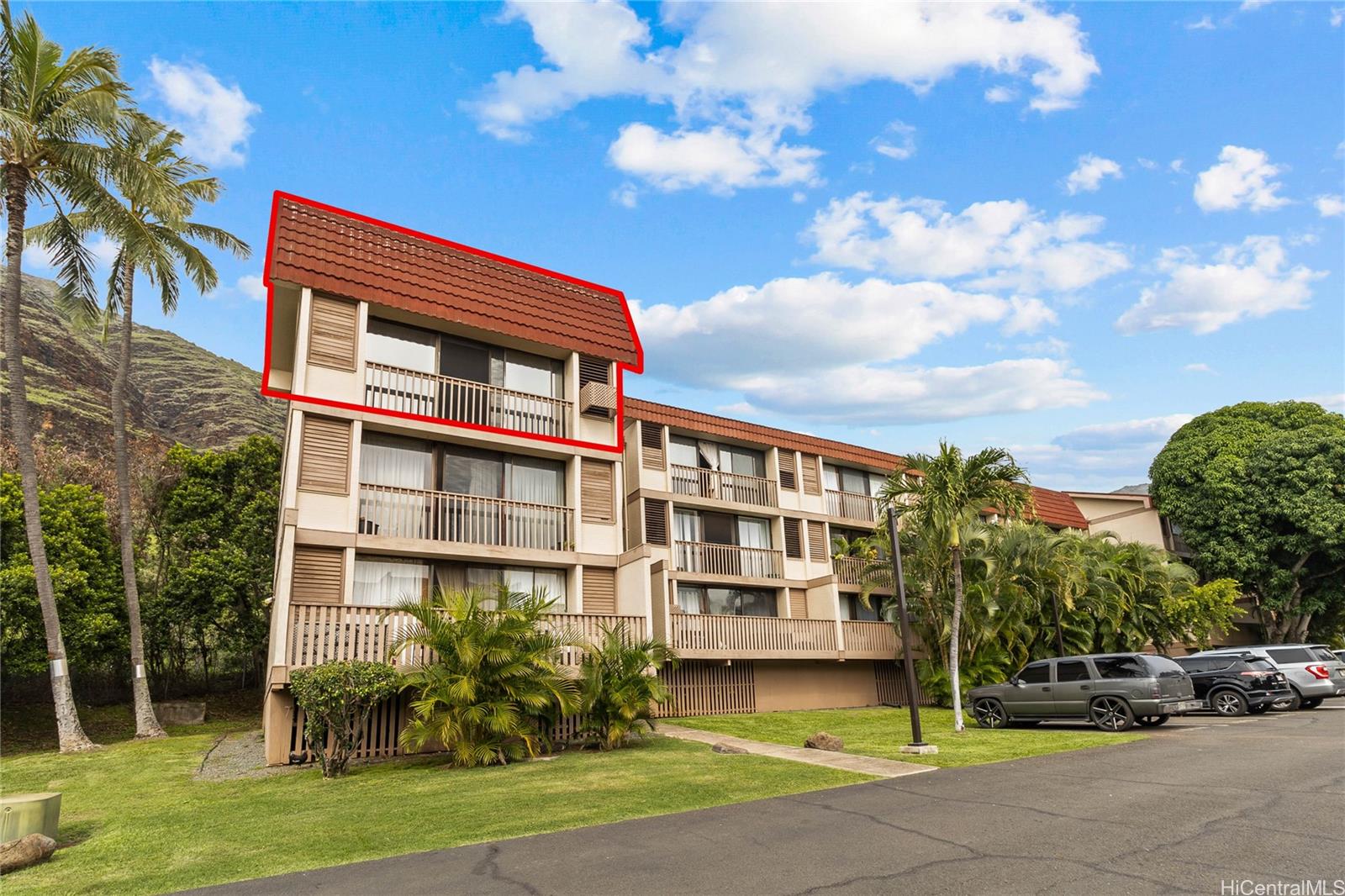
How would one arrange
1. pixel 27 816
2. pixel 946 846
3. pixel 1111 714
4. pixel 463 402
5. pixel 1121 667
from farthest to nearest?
pixel 463 402 < pixel 1121 667 < pixel 1111 714 < pixel 27 816 < pixel 946 846

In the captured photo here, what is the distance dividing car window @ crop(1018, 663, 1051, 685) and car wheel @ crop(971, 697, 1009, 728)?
82 cm

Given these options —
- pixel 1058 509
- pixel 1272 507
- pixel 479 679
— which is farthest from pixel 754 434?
pixel 1272 507

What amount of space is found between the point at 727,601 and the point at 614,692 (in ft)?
36.9

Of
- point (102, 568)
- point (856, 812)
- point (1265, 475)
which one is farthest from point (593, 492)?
point (1265, 475)

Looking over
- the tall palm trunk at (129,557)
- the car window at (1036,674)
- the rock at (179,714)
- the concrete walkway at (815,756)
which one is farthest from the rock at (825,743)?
the rock at (179,714)

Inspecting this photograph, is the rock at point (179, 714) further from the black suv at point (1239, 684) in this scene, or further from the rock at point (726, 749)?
the black suv at point (1239, 684)

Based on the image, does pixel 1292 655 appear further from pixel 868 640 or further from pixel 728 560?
pixel 728 560

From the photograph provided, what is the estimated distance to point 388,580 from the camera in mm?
17391

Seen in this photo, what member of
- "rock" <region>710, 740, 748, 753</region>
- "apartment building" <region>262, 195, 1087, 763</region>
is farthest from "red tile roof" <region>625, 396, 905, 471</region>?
"rock" <region>710, 740, 748, 753</region>

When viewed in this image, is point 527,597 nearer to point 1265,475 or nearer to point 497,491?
point 497,491

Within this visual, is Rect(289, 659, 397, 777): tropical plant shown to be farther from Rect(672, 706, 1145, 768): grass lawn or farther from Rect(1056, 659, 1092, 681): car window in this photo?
Rect(1056, 659, 1092, 681): car window

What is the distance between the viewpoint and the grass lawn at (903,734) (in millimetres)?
13477

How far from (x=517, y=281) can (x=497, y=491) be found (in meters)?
5.86

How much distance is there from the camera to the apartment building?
16.3 meters
